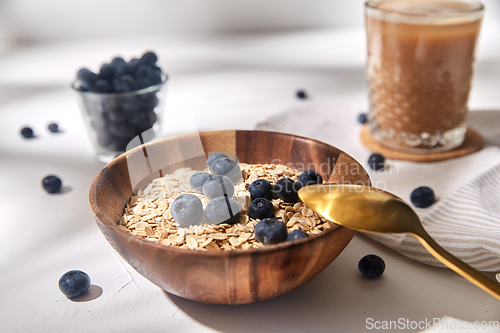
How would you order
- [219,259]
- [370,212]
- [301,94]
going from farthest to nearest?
1. [301,94]
2. [370,212]
3. [219,259]

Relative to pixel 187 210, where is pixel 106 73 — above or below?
above

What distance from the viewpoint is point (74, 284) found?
69 centimetres

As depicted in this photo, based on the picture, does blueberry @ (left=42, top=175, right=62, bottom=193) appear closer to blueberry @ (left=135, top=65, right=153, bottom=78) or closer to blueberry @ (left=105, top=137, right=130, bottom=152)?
blueberry @ (left=105, top=137, right=130, bottom=152)

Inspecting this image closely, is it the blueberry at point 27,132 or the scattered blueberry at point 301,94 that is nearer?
the blueberry at point 27,132

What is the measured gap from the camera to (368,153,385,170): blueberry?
3.51ft

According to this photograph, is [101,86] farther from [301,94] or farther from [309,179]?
[301,94]

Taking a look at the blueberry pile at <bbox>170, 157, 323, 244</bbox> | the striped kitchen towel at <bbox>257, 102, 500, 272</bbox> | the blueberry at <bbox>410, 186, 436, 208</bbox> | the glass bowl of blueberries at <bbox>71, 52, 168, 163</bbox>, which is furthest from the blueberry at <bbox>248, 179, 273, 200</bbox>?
the glass bowl of blueberries at <bbox>71, 52, 168, 163</bbox>

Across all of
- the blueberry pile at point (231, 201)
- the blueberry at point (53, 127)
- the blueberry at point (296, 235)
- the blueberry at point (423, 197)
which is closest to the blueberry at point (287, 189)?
the blueberry pile at point (231, 201)

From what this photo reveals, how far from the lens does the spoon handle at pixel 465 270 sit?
0.55 metres

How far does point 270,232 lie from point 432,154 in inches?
27.1

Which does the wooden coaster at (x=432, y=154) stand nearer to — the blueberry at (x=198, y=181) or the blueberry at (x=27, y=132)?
the blueberry at (x=198, y=181)

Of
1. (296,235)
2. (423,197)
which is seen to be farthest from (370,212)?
(423,197)

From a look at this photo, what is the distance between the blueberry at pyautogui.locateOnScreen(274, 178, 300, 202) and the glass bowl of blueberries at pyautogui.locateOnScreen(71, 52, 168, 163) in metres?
0.53

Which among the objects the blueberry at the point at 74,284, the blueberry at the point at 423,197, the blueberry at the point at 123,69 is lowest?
the blueberry at the point at 423,197
